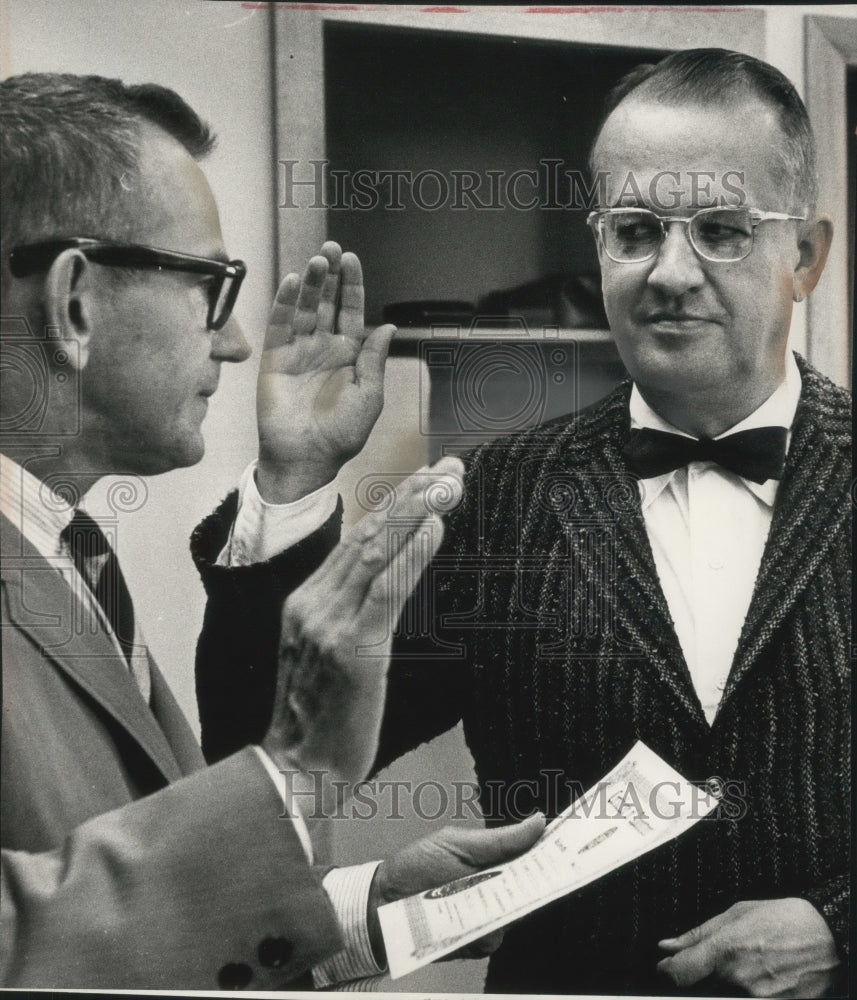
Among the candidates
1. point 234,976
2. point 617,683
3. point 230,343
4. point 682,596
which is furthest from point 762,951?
point 230,343

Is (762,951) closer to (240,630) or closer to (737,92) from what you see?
(240,630)

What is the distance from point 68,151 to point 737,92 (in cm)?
169

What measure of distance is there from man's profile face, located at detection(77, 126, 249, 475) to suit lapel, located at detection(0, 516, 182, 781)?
31 centimetres

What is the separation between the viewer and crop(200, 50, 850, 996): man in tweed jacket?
2818 millimetres

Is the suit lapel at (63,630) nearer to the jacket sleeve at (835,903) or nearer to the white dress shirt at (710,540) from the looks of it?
the white dress shirt at (710,540)

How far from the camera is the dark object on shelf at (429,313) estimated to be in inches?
113

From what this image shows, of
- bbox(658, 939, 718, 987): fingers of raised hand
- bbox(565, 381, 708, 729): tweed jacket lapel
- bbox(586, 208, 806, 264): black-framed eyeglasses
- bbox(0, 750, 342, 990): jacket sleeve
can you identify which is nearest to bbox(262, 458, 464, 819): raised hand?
bbox(0, 750, 342, 990): jacket sleeve

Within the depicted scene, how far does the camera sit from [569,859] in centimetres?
284

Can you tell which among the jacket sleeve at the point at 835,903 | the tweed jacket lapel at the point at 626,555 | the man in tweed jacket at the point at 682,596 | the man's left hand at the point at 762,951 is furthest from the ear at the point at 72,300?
the jacket sleeve at the point at 835,903

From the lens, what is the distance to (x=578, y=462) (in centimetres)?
291

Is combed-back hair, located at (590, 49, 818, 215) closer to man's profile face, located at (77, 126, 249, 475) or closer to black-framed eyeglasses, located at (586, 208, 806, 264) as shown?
black-framed eyeglasses, located at (586, 208, 806, 264)

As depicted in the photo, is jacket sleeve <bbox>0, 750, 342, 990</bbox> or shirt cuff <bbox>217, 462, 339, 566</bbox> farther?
shirt cuff <bbox>217, 462, 339, 566</bbox>

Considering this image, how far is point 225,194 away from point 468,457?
921 millimetres

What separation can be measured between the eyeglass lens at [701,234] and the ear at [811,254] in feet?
0.52
